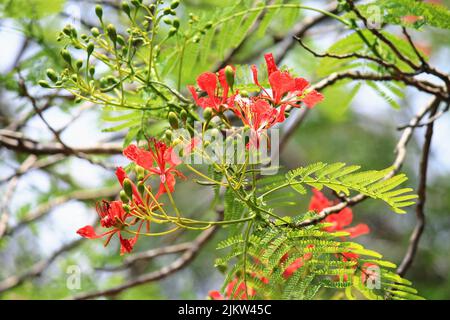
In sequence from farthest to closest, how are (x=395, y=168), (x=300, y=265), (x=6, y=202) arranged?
(x=6, y=202) → (x=395, y=168) → (x=300, y=265)

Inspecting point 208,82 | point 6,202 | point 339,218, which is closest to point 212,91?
point 208,82

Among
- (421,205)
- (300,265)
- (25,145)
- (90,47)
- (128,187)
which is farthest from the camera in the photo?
(25,145)

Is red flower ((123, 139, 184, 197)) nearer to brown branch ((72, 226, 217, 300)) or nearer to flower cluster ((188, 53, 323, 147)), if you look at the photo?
flower cluster ((188, 53, 323, 147))

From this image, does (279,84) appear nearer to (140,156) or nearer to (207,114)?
(207,114)

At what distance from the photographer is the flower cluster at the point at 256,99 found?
1457 mm

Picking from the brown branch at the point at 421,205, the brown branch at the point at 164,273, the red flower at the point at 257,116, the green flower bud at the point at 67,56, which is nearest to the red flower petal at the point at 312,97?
the red flower at the point at 257,116

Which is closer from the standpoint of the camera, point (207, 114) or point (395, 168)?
point (207, 114)

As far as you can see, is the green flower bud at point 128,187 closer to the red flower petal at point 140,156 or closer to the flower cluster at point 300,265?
the red flower petal at point 140,156

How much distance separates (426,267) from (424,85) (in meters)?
3.16

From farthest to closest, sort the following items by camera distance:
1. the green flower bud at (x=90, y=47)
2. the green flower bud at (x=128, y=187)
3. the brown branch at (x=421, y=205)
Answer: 1. the brown branch at (x=421, y=205)
2. the green flower bud at (x=90, y=47)
3. the green flower bud at (x=128, y=187)

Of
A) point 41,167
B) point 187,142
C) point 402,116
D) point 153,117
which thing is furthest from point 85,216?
point 402,116

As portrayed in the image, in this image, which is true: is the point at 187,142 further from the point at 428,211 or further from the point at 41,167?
the point at 428,211

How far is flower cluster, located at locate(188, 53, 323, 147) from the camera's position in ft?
4.78

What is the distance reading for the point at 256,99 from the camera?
1.49 meters
